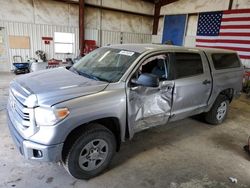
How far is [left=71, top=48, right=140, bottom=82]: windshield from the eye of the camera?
2.72 metres

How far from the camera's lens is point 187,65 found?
3391 millimetres

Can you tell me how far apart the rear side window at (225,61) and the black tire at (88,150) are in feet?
8.44

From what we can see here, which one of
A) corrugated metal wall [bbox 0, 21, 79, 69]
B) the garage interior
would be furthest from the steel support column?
corrugated metal wall [bbox 0, 21, 79, 69]

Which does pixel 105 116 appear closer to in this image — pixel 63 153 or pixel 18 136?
pixel 63 153

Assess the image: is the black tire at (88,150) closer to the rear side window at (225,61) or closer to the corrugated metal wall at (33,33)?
the rear side window at (225,61)

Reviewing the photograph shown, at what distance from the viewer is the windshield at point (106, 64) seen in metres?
2.72

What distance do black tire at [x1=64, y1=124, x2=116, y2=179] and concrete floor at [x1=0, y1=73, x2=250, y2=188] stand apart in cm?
12

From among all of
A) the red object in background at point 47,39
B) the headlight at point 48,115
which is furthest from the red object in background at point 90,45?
the headlight at point 48,115

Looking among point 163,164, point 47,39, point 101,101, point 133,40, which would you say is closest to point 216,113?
point 163,164

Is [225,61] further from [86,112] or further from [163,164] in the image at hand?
[86,112]

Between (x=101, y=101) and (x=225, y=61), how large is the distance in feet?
9.89

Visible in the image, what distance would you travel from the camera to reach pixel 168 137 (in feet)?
12.4

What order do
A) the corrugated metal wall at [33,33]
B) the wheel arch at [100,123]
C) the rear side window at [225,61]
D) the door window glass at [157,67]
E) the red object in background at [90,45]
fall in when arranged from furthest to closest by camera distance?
the red object in background at [90,45]
the corrugated metal wall at [33,33]
the rear side window at [225,61]
the door window glass at [157,67]
the wheel arch at [100,123]

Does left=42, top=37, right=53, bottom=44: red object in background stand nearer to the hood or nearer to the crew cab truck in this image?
the crew cab truck
